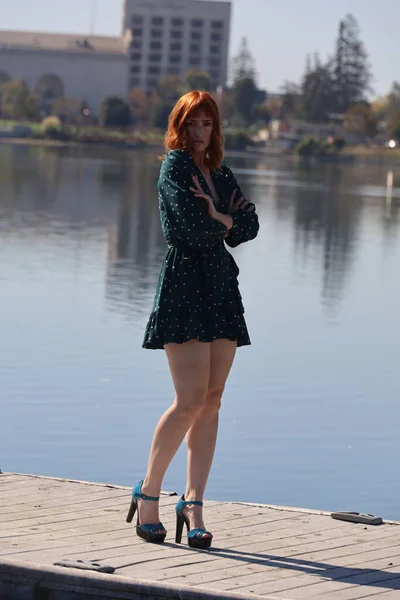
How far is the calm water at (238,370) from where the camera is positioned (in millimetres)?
7820

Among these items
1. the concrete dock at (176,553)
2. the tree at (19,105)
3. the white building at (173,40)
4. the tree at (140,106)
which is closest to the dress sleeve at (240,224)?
the concrete dock at (176,553)

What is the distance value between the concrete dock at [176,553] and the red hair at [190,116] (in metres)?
1.34

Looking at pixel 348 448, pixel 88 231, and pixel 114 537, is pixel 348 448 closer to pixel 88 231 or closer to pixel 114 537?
pixel 114 537

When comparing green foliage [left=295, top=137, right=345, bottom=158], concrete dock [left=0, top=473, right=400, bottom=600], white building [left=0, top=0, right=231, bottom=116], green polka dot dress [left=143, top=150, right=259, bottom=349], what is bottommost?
green foliage [left=295, top=137, right=345, bottom=158]

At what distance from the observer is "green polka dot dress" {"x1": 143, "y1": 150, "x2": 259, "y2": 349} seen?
16.6 feet

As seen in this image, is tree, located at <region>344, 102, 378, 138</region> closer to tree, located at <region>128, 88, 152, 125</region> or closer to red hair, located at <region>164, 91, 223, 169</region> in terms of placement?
tree, located at <region>128, 88, 152, 125</region>

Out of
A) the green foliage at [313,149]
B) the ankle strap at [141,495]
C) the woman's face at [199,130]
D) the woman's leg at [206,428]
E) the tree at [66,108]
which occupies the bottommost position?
the green foliage at [313,149]

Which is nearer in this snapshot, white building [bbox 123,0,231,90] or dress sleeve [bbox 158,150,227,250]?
dress sleeve [bbox 158,150,227,250]

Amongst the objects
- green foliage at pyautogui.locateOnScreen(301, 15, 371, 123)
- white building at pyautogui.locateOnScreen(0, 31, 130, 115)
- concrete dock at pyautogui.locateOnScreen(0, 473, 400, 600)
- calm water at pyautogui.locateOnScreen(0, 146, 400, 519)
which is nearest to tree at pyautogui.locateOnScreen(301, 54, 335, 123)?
green foliage at pyautogui.locateOnScreen(301, 15, 371, 123)

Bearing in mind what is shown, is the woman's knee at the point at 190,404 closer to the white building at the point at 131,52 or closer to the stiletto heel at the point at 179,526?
the stiletto heel at the point at 179,526

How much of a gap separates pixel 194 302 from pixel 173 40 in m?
178

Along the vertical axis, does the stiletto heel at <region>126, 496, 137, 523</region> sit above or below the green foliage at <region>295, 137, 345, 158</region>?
above

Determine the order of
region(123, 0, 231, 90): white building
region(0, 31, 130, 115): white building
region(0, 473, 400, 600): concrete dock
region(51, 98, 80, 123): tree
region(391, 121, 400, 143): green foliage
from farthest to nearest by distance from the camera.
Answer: region(123, 0, 231, 90): white building < region(0, 31, 130, 115): white building < region(51, 98, 80, 123): tree < region(391, 121, 400, 143): green foliage < region(0, 473, 400, 600): concrete dock

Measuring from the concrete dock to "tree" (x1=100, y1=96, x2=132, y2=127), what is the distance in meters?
120
